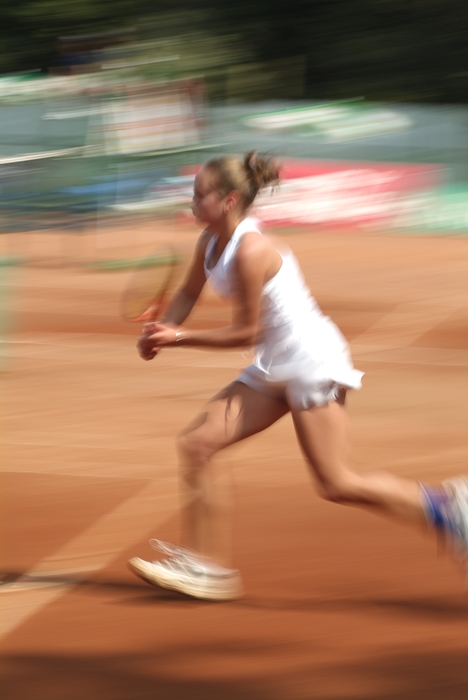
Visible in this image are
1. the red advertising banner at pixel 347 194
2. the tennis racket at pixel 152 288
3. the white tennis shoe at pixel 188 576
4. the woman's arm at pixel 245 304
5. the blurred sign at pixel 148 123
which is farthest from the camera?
the blurred sign at pixel 148 123

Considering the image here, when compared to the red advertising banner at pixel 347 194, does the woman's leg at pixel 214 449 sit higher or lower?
higher

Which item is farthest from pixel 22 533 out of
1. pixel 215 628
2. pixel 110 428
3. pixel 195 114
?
pixel 195 114

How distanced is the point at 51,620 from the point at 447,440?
2.94 m

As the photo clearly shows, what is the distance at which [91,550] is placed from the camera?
4.65 m

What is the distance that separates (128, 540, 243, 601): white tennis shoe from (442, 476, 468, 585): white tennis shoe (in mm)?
845

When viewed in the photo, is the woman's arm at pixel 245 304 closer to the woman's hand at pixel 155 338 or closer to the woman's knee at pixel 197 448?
the woman's hand at pixel 155 338

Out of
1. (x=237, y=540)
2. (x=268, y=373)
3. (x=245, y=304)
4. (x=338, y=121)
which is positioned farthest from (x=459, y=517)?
(x=338, y=121)

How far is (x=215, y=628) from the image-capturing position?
3887 mm

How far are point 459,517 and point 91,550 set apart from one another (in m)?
1.63

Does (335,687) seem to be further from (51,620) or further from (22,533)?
(22,533)

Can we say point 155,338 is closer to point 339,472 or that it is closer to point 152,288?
point 152,288

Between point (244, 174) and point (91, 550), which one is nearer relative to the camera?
point (244, 174)

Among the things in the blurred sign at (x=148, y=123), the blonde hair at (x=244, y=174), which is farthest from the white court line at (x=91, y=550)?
the blurred sign at (x=148, y=123)

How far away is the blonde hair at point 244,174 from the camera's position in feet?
12.6
